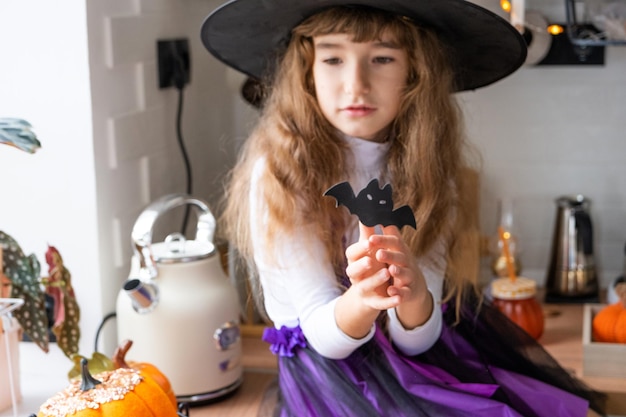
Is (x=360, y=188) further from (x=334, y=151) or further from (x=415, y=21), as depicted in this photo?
(x=415, y=21)

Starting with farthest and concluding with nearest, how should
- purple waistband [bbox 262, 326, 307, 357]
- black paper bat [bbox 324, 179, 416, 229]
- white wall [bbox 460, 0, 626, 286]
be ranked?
white wall [bbox 460, 0, 626, 286] → purple waistband [bbox 262, 326, 307, 357] → black paper bat [bbox 324, 179, 416, 229]

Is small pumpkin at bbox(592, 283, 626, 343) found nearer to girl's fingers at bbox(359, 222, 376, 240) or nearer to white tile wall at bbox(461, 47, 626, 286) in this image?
white tile wall at bbox(461, 47, 626, 286)

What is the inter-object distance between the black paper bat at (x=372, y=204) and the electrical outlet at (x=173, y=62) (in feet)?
2.30

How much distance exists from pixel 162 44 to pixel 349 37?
513mm

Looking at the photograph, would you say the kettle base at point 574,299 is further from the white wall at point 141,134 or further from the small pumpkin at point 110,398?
the small pumpkin at point 110,398

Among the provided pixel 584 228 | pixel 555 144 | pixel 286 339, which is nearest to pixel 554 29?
pixel 555 144

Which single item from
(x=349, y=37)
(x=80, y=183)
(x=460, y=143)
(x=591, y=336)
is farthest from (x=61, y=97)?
(x=591, y=336)

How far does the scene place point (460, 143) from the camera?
1.44 meters

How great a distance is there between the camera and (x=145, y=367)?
4.36ft

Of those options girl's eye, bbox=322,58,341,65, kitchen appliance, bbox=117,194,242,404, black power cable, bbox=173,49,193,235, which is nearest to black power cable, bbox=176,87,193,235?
black power cable, bbox=173,49,193,235

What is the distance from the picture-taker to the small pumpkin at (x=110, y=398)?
1.08 m

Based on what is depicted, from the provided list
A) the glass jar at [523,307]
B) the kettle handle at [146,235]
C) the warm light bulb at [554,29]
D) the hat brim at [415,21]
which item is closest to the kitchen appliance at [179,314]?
the kettle handle at [146,235]

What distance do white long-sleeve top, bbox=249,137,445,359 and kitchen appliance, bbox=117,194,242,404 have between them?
92 millimetres

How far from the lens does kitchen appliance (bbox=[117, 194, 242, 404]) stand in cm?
141
